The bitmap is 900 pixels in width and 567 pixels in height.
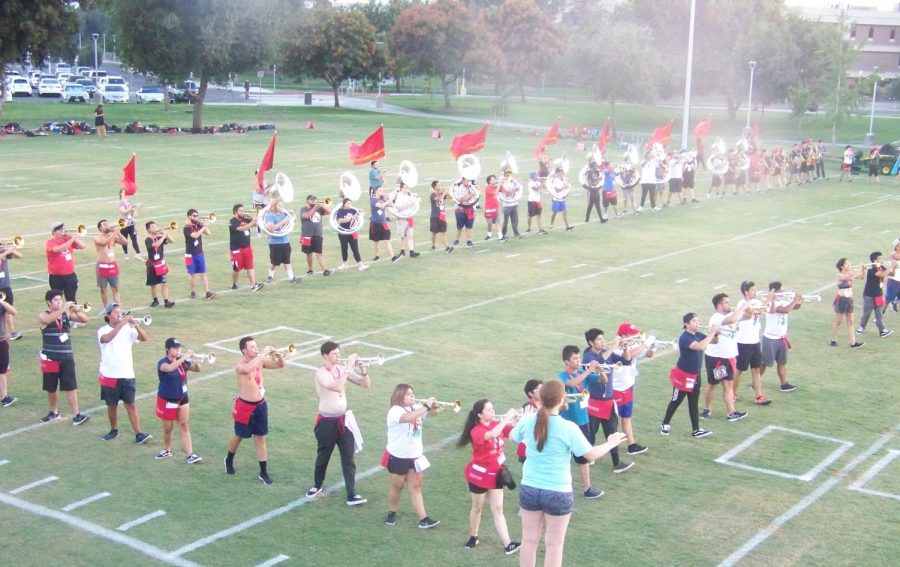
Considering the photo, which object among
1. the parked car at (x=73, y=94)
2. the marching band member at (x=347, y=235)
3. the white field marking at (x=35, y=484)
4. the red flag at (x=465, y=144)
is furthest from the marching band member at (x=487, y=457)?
the parked car at (x=73, y=94)

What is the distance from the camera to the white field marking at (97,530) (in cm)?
938

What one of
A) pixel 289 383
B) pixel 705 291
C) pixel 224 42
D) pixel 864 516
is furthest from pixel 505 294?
pixel 224 42

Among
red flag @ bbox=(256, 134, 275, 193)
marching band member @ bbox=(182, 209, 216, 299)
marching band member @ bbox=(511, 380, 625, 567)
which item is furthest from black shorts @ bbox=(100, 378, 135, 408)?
red flag @ bbox=(256, 134, 275, 193)

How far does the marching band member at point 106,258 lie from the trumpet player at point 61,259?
43cm

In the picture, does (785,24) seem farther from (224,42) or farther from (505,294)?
(505,294)

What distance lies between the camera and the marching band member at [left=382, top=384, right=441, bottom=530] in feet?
31.9

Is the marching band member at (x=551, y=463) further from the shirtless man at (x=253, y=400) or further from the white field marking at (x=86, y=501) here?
the white field marking at (x=86, y=501)

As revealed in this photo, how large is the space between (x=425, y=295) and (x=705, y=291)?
5.60m

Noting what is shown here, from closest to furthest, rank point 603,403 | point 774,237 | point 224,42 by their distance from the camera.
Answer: point 603,403 → point 774,237 → point 224,42

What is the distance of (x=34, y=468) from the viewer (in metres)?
11.5

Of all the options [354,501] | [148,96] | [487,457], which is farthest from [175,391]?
[148,96]

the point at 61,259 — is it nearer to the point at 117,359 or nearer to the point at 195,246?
the point at 195,246

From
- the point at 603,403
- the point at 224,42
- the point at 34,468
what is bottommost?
the point at 34,468

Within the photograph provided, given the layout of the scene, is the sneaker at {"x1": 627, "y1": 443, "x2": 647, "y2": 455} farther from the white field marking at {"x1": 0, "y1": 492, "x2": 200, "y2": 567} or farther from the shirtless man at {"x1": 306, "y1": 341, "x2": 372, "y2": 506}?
the white field marking at {"x1": 0, "y1": 492, "x2": 200, "y2": 567}
